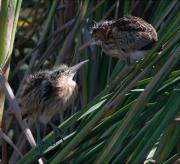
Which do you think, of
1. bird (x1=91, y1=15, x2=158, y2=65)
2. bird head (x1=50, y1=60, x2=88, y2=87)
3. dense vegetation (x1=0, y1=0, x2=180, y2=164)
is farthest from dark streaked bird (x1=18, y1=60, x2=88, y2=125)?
bird (x1=91, y1=15, x2=158, y2=65)

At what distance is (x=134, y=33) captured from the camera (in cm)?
381

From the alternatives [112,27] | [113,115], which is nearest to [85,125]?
[113,115]

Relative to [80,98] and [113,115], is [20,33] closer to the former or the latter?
[80,98]

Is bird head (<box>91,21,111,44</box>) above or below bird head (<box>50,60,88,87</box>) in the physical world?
below

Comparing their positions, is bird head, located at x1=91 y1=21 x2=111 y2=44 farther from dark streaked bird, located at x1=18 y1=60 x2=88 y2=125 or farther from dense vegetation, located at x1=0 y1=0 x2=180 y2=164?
dark streaked bird, located at x1=18 y1=60 x2=88 y2=125

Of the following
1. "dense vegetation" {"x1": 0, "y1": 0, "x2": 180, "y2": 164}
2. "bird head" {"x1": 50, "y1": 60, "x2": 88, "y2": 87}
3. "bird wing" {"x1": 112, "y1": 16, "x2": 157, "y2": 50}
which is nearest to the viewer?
"dense vegetation" {"x1": 0, "y1": 0, "x2": 180, "y2": 164}

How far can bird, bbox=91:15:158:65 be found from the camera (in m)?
3.68

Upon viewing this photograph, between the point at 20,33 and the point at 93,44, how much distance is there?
1520 millimetres

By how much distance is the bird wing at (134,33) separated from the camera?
3641 millimetres

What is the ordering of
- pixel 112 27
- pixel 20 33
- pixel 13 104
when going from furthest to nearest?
pixel 20 33, pixel 112 27, pixel 13 104

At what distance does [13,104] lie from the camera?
3.22 meters

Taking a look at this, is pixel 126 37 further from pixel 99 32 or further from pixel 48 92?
pixel 48 92

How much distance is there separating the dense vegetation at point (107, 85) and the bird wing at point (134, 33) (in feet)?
0.34

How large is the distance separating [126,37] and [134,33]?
0.10 meters
